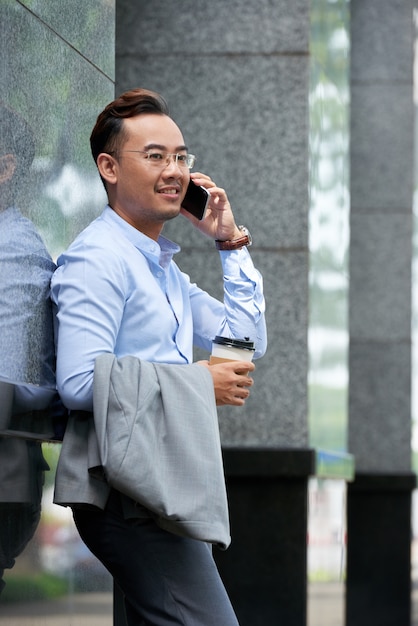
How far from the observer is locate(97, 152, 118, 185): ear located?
11.9ft

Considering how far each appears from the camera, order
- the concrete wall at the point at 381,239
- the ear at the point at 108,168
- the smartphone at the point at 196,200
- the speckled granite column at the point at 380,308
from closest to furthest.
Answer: the ear at the point at 108,168 < the smartphone at the point at 196,200 < the speckled granite column at the point at 380,308 < the concrete wall at the point at 381,239

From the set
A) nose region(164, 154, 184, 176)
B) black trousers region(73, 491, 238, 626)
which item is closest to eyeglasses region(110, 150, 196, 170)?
nose region(164, 154, 184, 176)

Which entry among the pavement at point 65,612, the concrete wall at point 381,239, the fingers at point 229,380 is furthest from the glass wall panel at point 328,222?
the fingers at point 229,380

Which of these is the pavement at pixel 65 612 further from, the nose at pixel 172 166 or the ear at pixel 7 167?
the nose at pixel 172 166

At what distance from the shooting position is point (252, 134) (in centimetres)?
727

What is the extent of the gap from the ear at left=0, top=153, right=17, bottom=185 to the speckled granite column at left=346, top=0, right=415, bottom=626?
844 centimetres

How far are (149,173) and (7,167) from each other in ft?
1.26

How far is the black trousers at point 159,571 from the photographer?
Answer: 3.27 meters

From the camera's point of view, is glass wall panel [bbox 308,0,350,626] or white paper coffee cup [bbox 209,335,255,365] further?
glass wall panel [bbox 308,0,350,626]

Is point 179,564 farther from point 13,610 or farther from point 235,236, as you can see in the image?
point 235,236

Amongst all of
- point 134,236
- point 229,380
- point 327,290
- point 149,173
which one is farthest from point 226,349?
point 327,290

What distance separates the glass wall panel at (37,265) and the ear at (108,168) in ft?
0.79

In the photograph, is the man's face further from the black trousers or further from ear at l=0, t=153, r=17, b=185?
the black trousers

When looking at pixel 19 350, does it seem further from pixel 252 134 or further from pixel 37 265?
pixel 252 134
